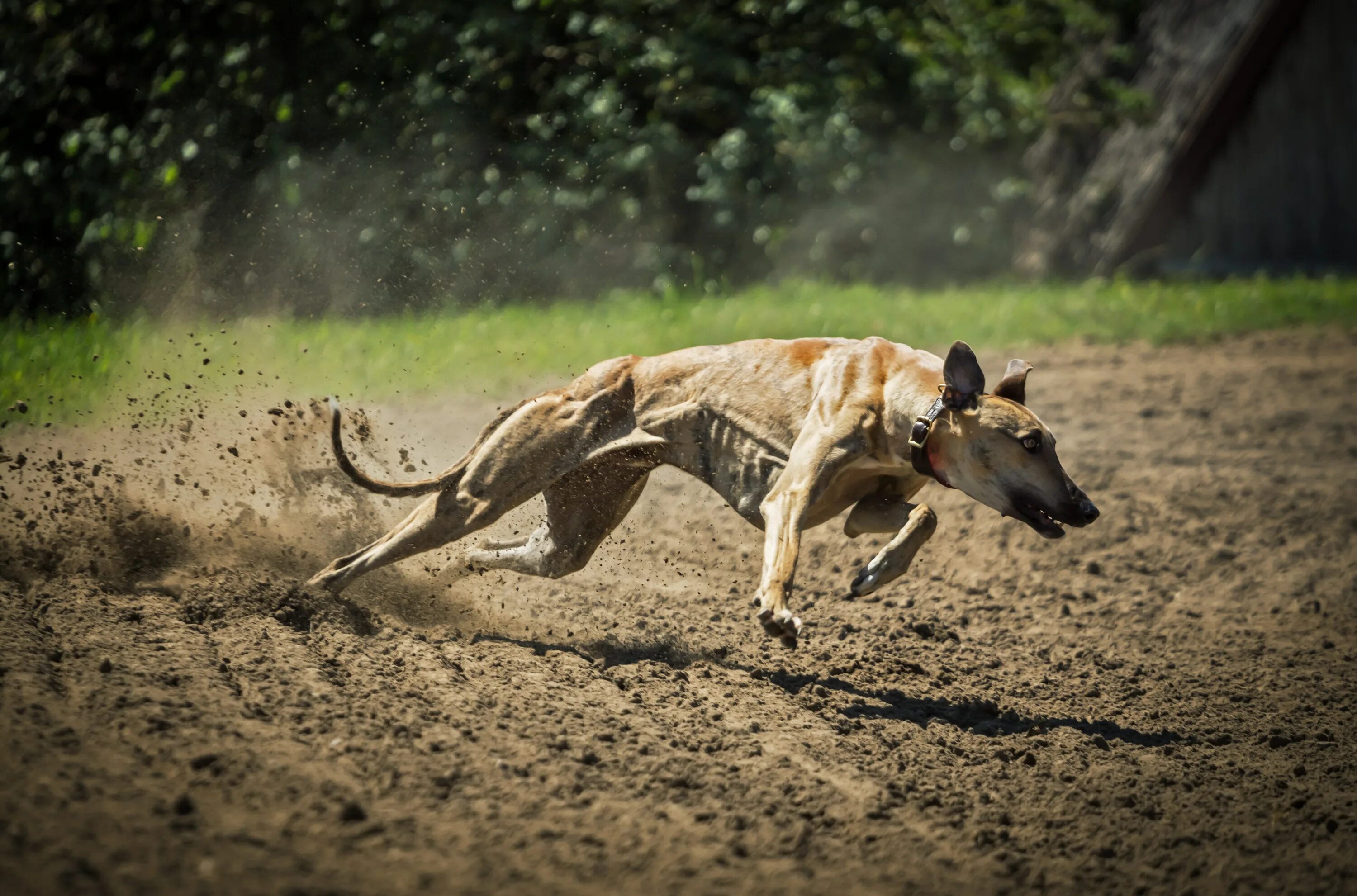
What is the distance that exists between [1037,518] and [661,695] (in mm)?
1663

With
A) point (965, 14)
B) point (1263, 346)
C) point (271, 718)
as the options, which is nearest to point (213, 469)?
point (271, 718)

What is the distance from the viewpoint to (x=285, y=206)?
477 inches

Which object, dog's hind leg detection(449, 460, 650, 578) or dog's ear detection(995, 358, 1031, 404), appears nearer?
dog's ear detection(995, 358, 1031, 404)

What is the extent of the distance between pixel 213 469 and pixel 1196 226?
12.7 m

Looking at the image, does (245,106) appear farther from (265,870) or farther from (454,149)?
(265,870)

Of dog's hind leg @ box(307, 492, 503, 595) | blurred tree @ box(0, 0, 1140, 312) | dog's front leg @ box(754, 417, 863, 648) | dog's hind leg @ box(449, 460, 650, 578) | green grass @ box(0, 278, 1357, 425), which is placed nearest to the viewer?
dog's front leg @ box(754, 417, 863, 648)

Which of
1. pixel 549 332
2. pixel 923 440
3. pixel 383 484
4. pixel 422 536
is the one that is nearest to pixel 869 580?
pixel 923 440

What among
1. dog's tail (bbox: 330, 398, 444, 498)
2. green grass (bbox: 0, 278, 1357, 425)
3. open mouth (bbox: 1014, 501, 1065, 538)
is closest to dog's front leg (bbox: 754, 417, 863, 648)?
open mouth (bbox: 1014, 501, 1065, 538)

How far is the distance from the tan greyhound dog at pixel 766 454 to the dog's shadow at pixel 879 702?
546mm

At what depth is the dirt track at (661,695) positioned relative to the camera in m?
3.61

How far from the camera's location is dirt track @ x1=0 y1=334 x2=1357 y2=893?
11.8 ft

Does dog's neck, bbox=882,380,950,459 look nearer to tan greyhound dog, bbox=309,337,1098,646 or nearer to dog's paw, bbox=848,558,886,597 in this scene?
tan greyhound dog, bbox=309,337,1098,646

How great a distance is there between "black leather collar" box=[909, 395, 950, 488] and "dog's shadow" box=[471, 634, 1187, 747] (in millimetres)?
986

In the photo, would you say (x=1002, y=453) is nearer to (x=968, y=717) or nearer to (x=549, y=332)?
(x=968, y=717)
